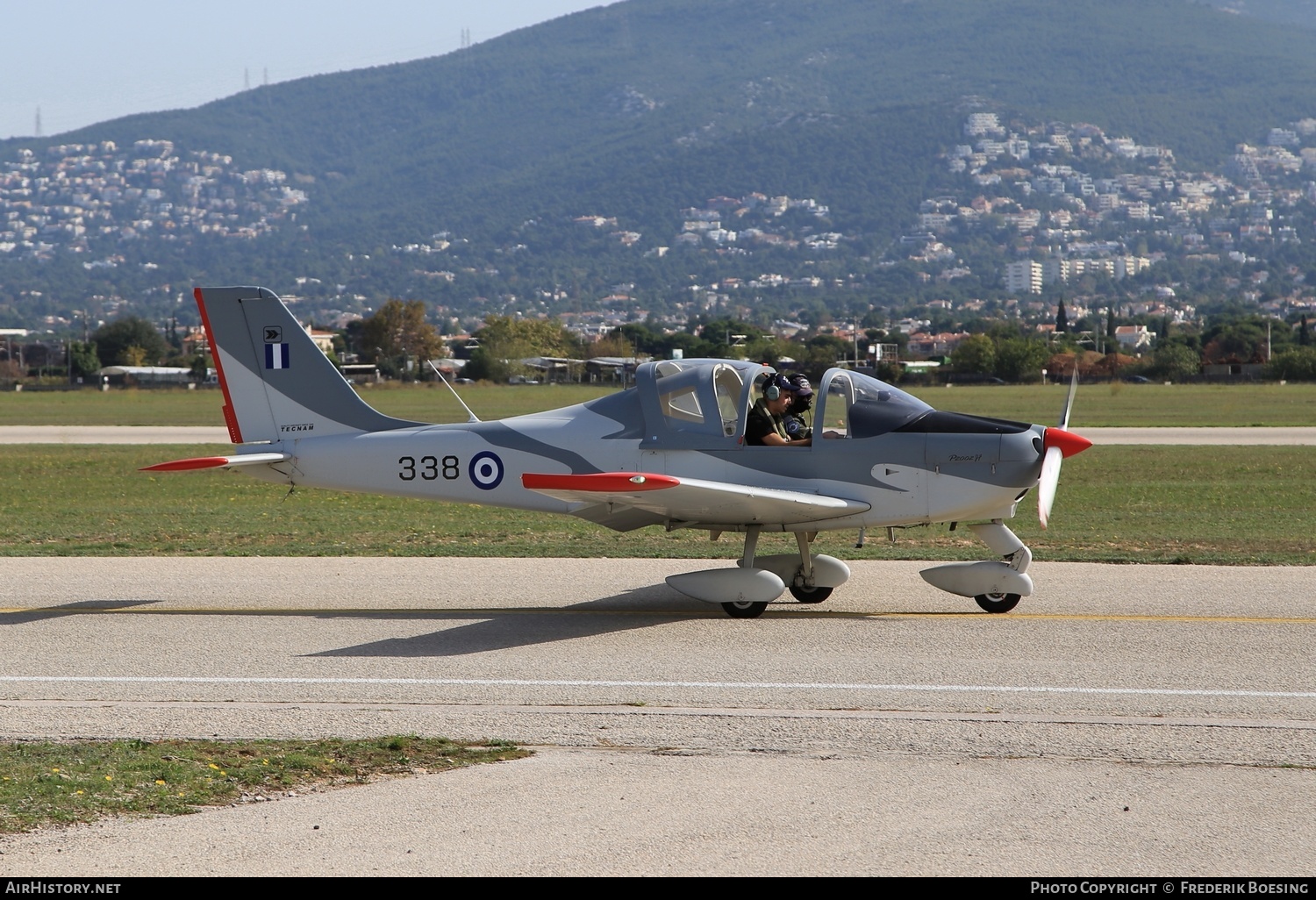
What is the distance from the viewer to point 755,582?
10852 mm

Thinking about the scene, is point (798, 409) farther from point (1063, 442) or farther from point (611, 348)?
point (611, 348)

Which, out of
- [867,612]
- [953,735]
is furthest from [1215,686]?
[867,612]

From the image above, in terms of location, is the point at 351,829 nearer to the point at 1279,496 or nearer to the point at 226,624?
the point at 226,624

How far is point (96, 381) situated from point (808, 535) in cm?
12979

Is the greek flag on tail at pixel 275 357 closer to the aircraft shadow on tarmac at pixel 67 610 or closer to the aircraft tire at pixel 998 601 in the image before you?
the aircraft shadow on tarmac at pixel 67 610

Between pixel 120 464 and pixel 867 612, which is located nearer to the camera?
pixel 867 612

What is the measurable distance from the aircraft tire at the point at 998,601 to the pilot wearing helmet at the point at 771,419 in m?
1.87

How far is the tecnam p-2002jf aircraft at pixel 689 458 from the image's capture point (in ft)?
35.4

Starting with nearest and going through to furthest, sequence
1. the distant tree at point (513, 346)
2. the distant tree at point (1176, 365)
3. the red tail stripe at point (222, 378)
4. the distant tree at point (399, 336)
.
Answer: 1. the red tail stripe at point (222, 378)
2. the distant tree at point (513, 346)
3. the distant tree at point (1176, 365)
4. the distant tree at point (399, 336)

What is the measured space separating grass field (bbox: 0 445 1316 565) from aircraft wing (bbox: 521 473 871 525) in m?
3.74

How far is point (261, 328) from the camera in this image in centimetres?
1244

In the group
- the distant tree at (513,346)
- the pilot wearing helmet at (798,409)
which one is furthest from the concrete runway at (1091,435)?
the distant tree at (513,346)

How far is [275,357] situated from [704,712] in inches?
247

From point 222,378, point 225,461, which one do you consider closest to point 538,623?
point 225,461
